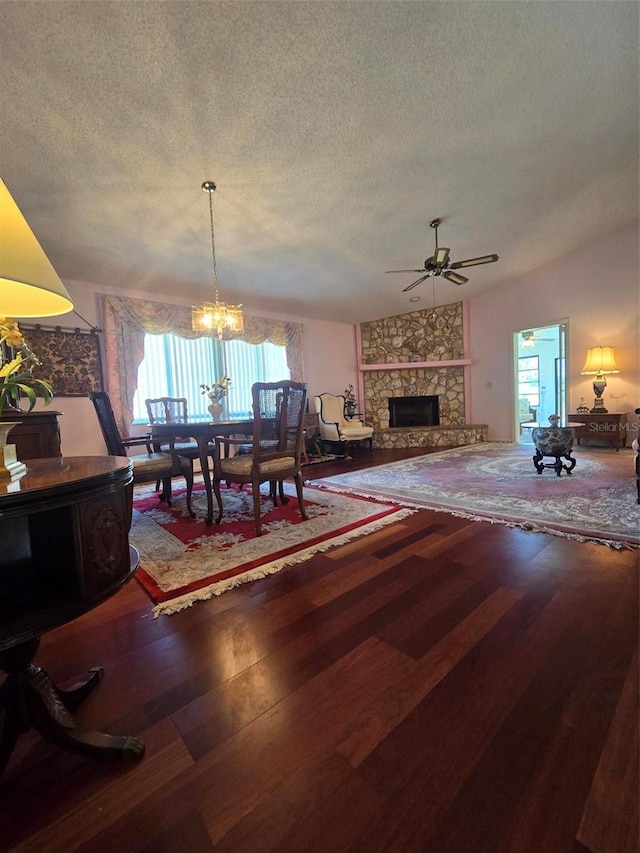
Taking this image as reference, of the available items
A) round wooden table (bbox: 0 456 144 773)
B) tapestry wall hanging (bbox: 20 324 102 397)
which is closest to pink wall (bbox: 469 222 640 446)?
tapestry wall hanging (bbox: 20 324 102 397)

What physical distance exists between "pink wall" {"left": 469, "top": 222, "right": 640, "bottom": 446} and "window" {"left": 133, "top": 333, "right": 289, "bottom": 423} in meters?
3.81

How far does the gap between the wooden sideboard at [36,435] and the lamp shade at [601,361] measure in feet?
21.7

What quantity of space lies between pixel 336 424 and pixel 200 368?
2.34m

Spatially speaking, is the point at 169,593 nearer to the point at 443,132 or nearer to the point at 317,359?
the point at 443,132

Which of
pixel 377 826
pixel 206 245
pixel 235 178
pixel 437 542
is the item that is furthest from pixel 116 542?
pixel 206 245

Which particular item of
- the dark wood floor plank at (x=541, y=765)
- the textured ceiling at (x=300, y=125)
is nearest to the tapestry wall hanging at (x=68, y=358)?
the textured ceiling at (x=300, y=125)

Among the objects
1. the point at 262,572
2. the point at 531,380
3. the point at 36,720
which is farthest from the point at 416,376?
the point at 36,720

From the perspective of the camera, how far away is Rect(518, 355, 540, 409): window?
349 inches

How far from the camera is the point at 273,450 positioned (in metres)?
2.62

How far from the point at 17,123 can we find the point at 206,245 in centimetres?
181

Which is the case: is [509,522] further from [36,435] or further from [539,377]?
[539,377]

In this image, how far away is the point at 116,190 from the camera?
9.61ft

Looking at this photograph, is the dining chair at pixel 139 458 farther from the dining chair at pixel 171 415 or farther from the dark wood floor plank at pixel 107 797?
the dark wood floor plank at pixel 107 797

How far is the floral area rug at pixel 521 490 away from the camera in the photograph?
2.21 metres
